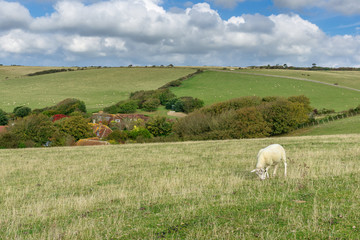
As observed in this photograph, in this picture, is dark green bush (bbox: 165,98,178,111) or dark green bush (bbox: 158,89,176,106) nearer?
dark green bush (bbox: 165,98,178,111)

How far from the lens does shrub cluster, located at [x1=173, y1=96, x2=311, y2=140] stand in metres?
59.5

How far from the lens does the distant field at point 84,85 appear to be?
12875 cm

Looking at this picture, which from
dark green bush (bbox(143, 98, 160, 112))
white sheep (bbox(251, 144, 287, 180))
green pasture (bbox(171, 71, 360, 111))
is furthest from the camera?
dark green bush (bbox(143, 98, 160, 112))

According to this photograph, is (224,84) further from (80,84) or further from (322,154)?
(322,154)

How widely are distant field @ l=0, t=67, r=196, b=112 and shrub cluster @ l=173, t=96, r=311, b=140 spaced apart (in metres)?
64.7

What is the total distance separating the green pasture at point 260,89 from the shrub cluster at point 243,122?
33.6 metres

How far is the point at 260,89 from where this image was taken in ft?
415

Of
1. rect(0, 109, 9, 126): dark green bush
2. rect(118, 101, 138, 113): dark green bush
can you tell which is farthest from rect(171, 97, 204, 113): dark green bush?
rect(0, 109, 9, 126): dark green bush

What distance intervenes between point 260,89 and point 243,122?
71.3m

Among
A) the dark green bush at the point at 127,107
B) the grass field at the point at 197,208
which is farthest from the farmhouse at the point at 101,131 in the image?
the grass field at the point at 197,208

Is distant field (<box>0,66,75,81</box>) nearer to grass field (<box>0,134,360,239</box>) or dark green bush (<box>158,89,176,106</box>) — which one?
dark green bush (<box>158,89,176,106</box>)

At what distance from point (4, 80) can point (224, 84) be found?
129384 mm

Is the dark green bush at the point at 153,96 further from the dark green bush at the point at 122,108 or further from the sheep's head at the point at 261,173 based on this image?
the sheep's head at the point at 261,173

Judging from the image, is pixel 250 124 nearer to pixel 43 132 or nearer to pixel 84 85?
pixel 43 132
